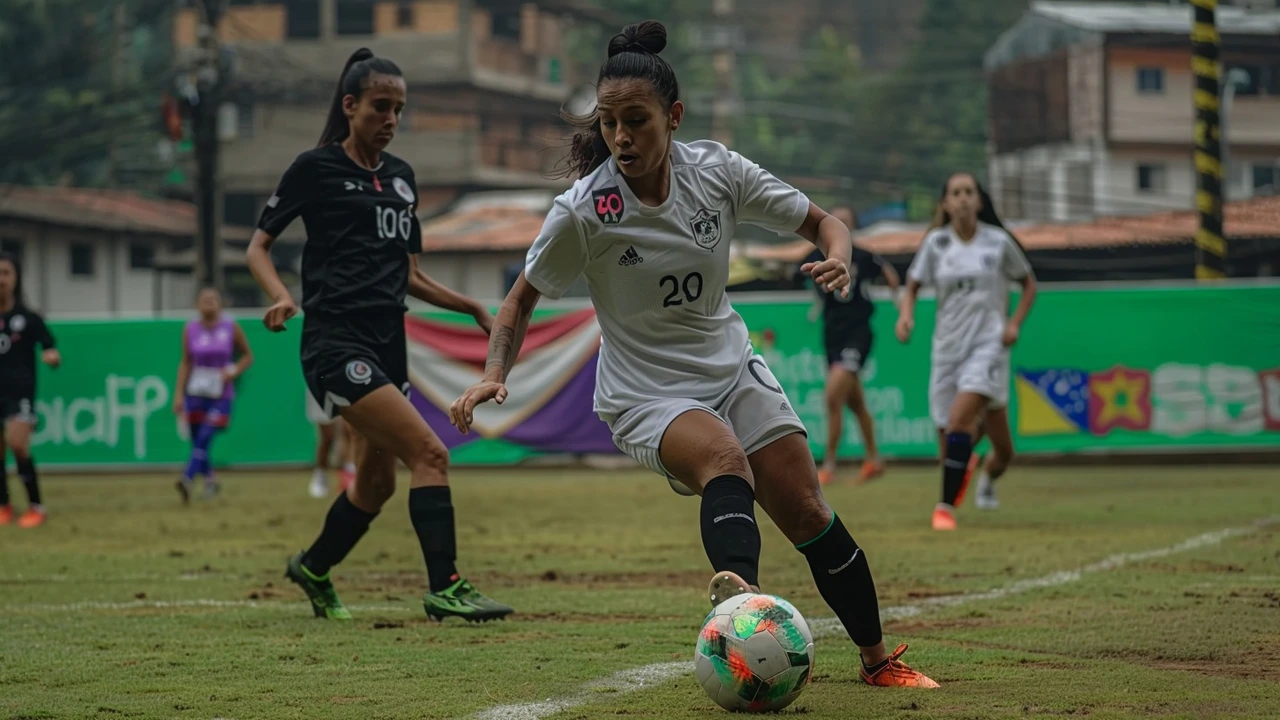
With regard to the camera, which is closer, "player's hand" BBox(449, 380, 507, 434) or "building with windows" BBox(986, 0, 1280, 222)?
"player's hand" BBox(449, 380, 507, 434)

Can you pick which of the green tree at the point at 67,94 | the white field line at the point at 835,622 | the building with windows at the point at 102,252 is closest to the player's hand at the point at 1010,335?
the white field line at the point at 835,622

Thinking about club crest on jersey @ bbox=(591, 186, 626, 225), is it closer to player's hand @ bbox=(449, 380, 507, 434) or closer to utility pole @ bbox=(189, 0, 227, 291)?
player's hand @ bbox=(449, 380, 507, 434)

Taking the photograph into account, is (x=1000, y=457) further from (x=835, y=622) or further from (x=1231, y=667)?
(x=1231, y=667)

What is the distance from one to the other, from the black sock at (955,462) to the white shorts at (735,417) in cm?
625

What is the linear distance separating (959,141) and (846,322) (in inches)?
2232

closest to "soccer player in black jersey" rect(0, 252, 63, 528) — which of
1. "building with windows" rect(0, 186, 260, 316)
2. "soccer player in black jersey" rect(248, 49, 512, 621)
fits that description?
"soccer player in black jersey" rect(248, 49, 512, 621)

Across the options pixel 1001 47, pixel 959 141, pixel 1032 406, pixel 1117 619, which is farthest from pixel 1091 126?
pixel 1117 619

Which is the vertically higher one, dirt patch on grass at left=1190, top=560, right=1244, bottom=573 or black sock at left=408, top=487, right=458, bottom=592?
black sock at left=408, top=487, right=458, bottom=592

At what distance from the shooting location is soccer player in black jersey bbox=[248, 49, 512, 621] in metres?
7.05

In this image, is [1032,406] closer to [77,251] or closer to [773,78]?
[77,251]

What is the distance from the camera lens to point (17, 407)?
1338cm

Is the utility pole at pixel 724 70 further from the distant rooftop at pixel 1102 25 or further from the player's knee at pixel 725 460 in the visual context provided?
the player's knee at pixel 725 460

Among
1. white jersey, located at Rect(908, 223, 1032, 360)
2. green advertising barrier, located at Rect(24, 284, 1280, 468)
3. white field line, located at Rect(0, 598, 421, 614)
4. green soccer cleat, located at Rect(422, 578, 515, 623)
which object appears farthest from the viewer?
green advertising barrier, located at Rect(24, 284, 1280, 468)

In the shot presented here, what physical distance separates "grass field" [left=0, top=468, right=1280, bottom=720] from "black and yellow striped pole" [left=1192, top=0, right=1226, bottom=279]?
6.14m
